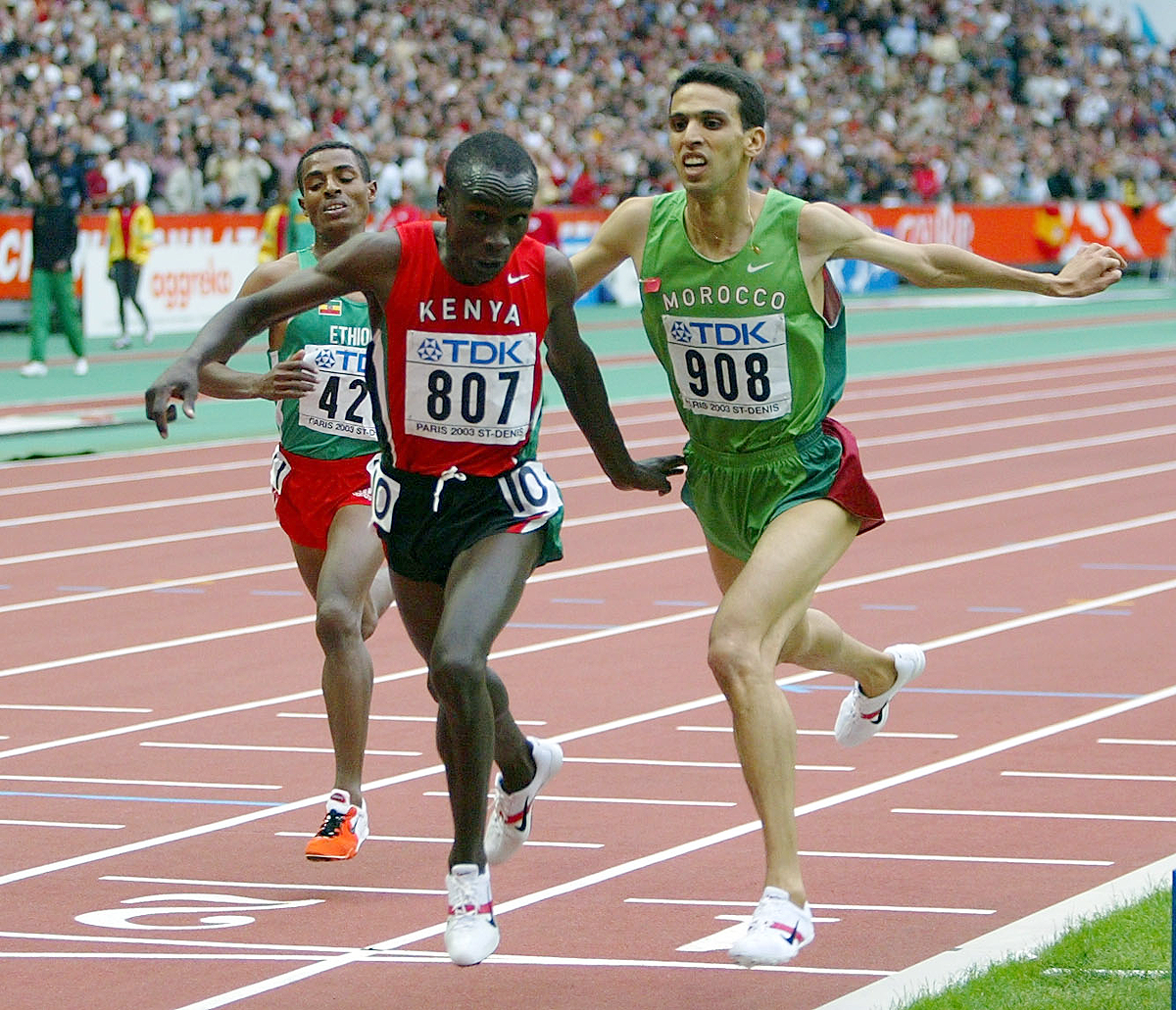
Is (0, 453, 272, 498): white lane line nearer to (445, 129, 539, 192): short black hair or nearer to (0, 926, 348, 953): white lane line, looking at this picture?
(0, 926, 348, 953): white lane line

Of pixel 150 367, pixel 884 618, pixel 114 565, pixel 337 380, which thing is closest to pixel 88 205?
pixel 150 367

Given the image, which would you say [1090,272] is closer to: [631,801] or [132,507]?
[631,801]

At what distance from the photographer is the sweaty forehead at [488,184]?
17.4 ft

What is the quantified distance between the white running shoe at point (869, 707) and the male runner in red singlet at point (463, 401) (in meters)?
1.63

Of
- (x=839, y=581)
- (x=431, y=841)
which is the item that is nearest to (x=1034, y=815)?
(x=431, y=841)

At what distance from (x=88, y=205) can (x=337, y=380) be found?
19.0 m

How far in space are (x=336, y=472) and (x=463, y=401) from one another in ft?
4.98

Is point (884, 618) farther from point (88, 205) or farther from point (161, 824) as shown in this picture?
point (88, 205)

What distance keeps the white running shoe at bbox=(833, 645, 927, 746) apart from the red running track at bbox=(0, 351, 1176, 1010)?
0.75ft

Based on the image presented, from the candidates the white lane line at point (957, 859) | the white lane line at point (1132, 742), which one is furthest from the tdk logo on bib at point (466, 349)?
the white lane line at point (1132, 742)

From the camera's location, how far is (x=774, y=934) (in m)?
5.05

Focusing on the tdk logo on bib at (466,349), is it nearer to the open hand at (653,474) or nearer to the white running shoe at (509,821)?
the open hand at (653,474)

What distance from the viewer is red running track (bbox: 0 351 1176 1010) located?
18.2 feet

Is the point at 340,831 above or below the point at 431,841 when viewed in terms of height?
above
